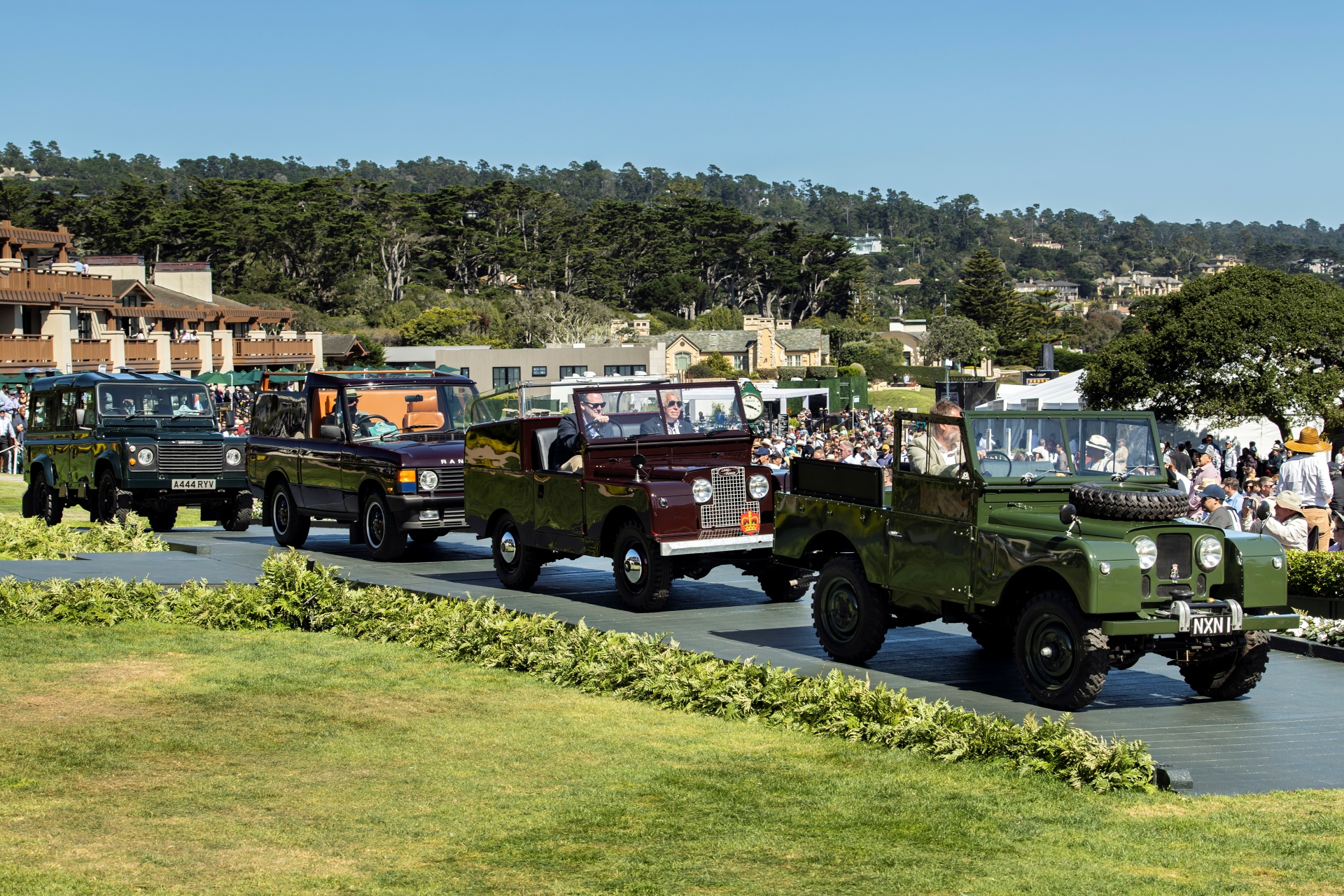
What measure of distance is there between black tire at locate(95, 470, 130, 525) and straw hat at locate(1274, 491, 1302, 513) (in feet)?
50.7

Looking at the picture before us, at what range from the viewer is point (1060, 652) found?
31.2ft

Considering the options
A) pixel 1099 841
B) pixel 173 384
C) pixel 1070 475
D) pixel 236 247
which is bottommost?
pixel 1099 841

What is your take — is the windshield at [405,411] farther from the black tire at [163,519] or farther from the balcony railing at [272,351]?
the balcony railing at [272,351]

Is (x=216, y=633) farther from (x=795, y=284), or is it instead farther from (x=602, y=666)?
(x=795, y=284)

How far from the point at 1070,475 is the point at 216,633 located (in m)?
7.34

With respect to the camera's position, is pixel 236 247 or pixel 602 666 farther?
pixel 236 247

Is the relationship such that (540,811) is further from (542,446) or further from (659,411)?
(542,446)

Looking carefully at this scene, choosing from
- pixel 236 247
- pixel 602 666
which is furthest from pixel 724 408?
pixel 236 247

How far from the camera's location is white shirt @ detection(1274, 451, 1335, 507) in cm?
1548

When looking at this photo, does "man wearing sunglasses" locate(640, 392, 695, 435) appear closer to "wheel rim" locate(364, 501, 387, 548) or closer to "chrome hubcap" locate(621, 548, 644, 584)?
"chrome hubcap" locate(621, 548, 644, 584)

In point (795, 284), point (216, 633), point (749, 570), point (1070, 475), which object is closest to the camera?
point (1070, 475)

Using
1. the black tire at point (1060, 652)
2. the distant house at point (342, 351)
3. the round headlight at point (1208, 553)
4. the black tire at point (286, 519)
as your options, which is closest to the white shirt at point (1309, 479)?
the round headlight at point (1208, 553)

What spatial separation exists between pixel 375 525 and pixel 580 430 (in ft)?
15.0

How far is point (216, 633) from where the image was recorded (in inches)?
501
